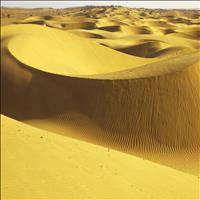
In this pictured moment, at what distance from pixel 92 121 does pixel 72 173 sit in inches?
318

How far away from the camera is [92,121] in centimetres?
1577

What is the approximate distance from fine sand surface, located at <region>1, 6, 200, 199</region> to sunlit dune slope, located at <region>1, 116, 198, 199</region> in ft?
0.07

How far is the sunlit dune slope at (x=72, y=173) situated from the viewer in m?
7.02

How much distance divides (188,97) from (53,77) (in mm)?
6887

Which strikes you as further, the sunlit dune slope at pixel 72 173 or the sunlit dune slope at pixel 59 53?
the sunlit dune slope at pixel 59 53

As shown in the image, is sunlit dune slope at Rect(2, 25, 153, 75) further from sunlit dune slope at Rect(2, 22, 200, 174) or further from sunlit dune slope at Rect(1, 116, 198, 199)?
sunlit dune slope at Rect(1, 116, 198, 199)

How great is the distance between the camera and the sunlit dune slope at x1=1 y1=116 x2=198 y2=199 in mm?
7020

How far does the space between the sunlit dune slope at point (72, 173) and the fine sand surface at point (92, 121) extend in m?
0.02

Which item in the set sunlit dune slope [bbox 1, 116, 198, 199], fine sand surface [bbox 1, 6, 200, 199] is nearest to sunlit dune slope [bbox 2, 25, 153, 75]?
fine sand surface [bbox 1, 6, 200, 199]

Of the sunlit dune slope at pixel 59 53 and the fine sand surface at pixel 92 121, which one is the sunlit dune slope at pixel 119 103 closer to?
the fine sand surface at pixel 92 121

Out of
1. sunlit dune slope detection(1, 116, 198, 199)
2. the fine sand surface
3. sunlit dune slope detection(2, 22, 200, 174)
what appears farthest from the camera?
sunlit dune slope detection(2, 22, 200, 174)

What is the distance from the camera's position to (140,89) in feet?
54.0

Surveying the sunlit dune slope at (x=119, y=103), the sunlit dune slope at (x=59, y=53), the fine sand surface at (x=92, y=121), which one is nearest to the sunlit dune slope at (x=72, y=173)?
the fine sand surface at (x=92, y=121)

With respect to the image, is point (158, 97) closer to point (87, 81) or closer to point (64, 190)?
point (87, 81)
